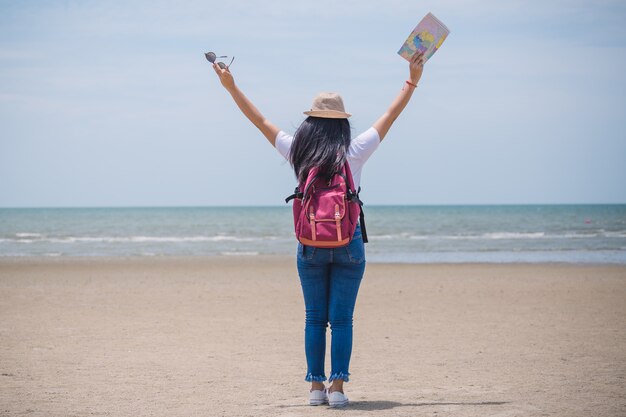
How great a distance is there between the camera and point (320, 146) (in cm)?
429

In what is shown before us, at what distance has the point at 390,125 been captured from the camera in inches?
174

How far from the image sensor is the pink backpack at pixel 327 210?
4.16 m

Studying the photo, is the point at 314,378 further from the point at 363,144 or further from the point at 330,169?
the point at 363,144

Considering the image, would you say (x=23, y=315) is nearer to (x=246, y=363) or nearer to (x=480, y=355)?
(x=246, y=363)

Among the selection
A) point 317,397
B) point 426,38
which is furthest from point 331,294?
point 426,38

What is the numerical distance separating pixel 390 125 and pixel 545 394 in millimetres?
2052

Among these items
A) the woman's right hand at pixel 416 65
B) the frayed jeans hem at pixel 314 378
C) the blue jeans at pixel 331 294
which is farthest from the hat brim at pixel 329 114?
the frayed jeans hem at pixel 314 378

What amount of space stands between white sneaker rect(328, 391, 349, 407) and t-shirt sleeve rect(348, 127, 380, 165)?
4.61 ft

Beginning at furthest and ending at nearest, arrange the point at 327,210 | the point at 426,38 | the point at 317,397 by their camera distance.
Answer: the point at 317,397 < the point at 426,38 < the point at 327,210

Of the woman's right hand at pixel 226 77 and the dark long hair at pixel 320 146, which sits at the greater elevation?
the woman's right hand at pixel 226 77

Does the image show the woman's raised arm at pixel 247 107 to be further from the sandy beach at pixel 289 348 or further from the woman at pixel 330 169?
the sandy beach at pixel 289 348

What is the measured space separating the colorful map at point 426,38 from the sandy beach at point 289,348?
211 centimetres

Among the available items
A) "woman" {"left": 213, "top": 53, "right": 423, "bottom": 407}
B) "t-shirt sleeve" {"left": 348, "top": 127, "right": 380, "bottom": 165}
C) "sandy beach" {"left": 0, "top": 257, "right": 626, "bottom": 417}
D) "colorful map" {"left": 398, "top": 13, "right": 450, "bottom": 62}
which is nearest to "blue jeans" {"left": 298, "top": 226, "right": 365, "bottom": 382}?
"woman" {"left": 213, "top": 53, "right": 423, "bottom": 407}

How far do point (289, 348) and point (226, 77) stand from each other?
320cm
